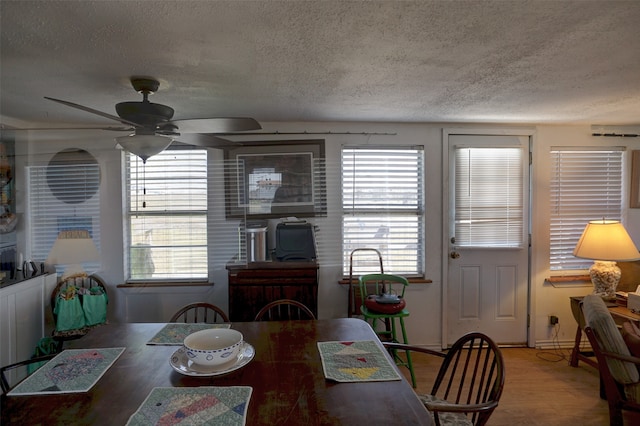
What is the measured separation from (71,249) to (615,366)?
3.98 meters

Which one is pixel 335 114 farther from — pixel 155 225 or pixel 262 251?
pixel 155 225

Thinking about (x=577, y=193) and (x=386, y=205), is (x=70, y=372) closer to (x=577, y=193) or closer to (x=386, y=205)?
(x=386, y=205)

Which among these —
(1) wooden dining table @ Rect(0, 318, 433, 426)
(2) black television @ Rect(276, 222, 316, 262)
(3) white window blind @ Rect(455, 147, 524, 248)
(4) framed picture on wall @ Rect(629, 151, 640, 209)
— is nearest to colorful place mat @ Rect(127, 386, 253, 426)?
(1) wooden dining table @ Rect(0, 318, 433, 426)

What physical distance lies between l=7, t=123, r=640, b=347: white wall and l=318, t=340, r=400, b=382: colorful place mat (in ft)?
5.53

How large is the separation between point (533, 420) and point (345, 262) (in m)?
1.82

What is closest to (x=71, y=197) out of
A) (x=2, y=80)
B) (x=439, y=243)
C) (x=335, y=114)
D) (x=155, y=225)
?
(x=155, y=225)

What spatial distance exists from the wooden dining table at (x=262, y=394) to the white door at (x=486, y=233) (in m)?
2.19

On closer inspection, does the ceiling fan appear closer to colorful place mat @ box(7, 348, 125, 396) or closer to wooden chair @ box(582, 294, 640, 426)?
colorful place mat @ box(7, 348, 125, 396)

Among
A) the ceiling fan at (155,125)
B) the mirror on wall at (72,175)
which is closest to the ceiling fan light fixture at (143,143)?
the ceiling fan at (155,125)

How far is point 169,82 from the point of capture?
2.07 metres

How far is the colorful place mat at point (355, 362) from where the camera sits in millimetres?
1390

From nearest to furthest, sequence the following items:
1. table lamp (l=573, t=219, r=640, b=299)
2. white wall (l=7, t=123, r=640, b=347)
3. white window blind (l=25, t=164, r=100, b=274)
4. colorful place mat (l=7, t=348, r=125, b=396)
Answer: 1. colorful place mat (l=7, t=348, r=125, b=396)
2. table lamp (l=573, t=219, r=640, b=299)
3. white window blind (l=25, t=164, r=100, b=274)
4. white wall (l=7, t=123, r=640, b=347)

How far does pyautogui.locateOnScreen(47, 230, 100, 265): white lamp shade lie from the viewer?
296cm

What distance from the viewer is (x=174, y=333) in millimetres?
1853
